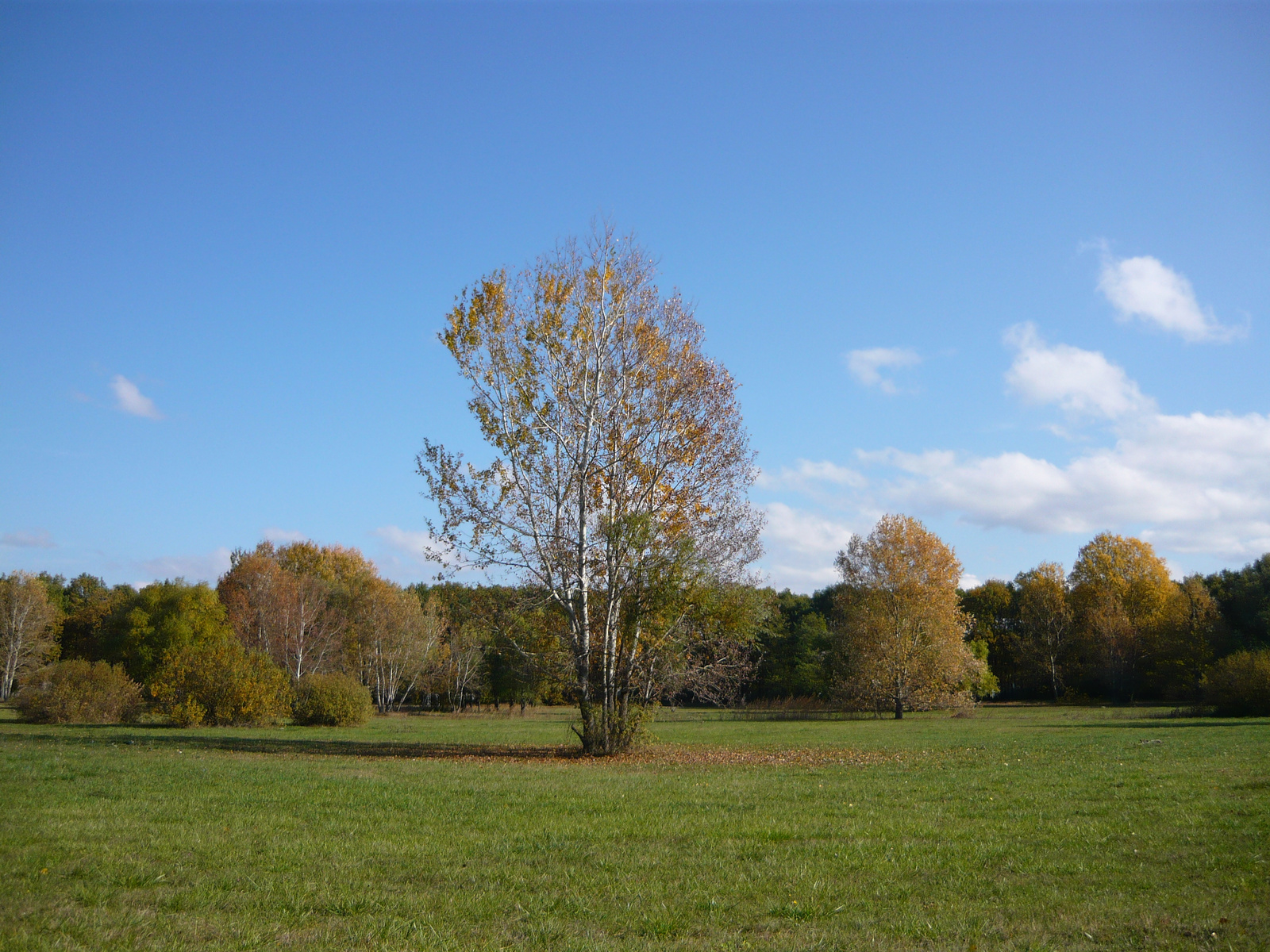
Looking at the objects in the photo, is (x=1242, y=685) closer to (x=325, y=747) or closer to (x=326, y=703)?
(x=325, y=747)

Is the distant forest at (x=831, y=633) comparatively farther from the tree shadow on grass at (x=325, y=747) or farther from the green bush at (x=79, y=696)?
the tree shadow on grass at (x=325, y=747)

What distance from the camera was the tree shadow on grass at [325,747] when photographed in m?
21.0

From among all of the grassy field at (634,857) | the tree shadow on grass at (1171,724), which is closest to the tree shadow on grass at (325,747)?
the grassy field at (634,857)

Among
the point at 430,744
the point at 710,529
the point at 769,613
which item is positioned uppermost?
the point at 710,529

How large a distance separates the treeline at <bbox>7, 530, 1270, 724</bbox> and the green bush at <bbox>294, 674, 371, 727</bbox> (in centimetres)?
12

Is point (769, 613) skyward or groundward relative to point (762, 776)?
skyward

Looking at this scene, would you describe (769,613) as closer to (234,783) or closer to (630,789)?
(630,789)

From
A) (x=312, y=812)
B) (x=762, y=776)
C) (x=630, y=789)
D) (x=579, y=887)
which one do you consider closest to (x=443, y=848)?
(x=579, y=887)

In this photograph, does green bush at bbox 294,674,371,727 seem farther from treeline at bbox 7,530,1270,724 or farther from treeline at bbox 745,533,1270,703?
treeline at bbox 745,533,1270,703

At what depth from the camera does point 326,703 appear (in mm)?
34938

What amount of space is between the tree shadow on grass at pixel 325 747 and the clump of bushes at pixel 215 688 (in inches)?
199

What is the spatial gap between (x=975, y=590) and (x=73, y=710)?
87620mm

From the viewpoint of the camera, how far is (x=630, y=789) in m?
13.7

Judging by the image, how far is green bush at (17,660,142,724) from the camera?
30422 millimetres
